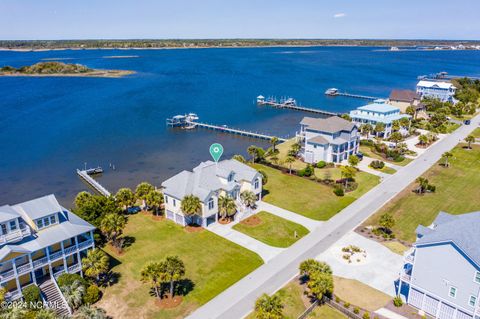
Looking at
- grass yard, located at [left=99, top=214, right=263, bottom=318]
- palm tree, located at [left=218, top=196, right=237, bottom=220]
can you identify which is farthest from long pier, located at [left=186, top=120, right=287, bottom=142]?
grass yard, located at [left=99, top=214, right=263, bottom=318]

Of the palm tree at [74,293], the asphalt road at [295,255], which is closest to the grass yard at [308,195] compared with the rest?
the asphalt road at [295,255]

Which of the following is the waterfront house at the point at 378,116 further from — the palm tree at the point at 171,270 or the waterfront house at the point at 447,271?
the palm tree at the point at 171,270

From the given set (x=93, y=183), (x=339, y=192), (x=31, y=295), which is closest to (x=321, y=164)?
(x=339, y=192)

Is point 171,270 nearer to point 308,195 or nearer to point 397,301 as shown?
point 397,301

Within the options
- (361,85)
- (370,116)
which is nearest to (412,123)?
(370,116)

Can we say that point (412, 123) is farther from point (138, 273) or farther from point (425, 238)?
point (138, 273)

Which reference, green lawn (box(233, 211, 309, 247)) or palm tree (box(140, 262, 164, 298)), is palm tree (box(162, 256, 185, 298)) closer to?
palm tree (box(140, 262, 164, 298))

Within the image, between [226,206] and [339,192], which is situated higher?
[226,206]
